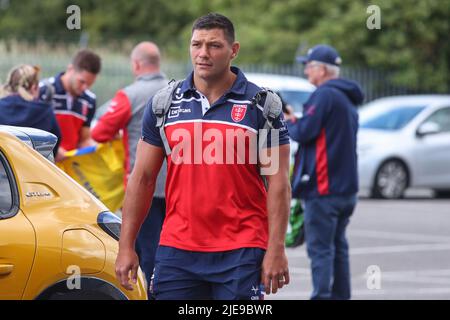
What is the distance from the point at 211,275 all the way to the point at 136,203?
0.51 meters

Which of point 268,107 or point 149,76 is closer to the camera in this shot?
point 268,107

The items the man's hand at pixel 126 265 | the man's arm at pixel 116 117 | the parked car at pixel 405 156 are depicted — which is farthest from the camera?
the parked car at pixel 405 156

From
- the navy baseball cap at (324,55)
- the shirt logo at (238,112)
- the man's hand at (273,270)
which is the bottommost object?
the man's hand at (273,270)

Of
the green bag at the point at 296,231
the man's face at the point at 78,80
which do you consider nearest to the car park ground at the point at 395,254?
the green bag at the point at 296,231

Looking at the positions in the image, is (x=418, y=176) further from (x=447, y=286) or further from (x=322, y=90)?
(x=322, y=90)

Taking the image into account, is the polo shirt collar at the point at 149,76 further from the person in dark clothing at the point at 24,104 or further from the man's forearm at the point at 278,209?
the man's forearm at the point at 278,209

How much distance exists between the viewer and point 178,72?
29.6 metres

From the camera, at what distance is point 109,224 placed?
20.9ft

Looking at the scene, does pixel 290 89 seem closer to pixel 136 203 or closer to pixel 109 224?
pixel 109 224

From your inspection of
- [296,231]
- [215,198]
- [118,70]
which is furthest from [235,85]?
[118,70]

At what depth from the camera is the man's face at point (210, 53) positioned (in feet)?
18.6

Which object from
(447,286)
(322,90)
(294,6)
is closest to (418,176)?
(447,286)

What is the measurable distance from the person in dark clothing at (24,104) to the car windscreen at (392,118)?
11782 millimetres

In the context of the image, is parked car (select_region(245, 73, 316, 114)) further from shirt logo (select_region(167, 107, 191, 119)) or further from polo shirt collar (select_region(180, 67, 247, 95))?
shirt logo (select_region(167, 107, 191, 119))
